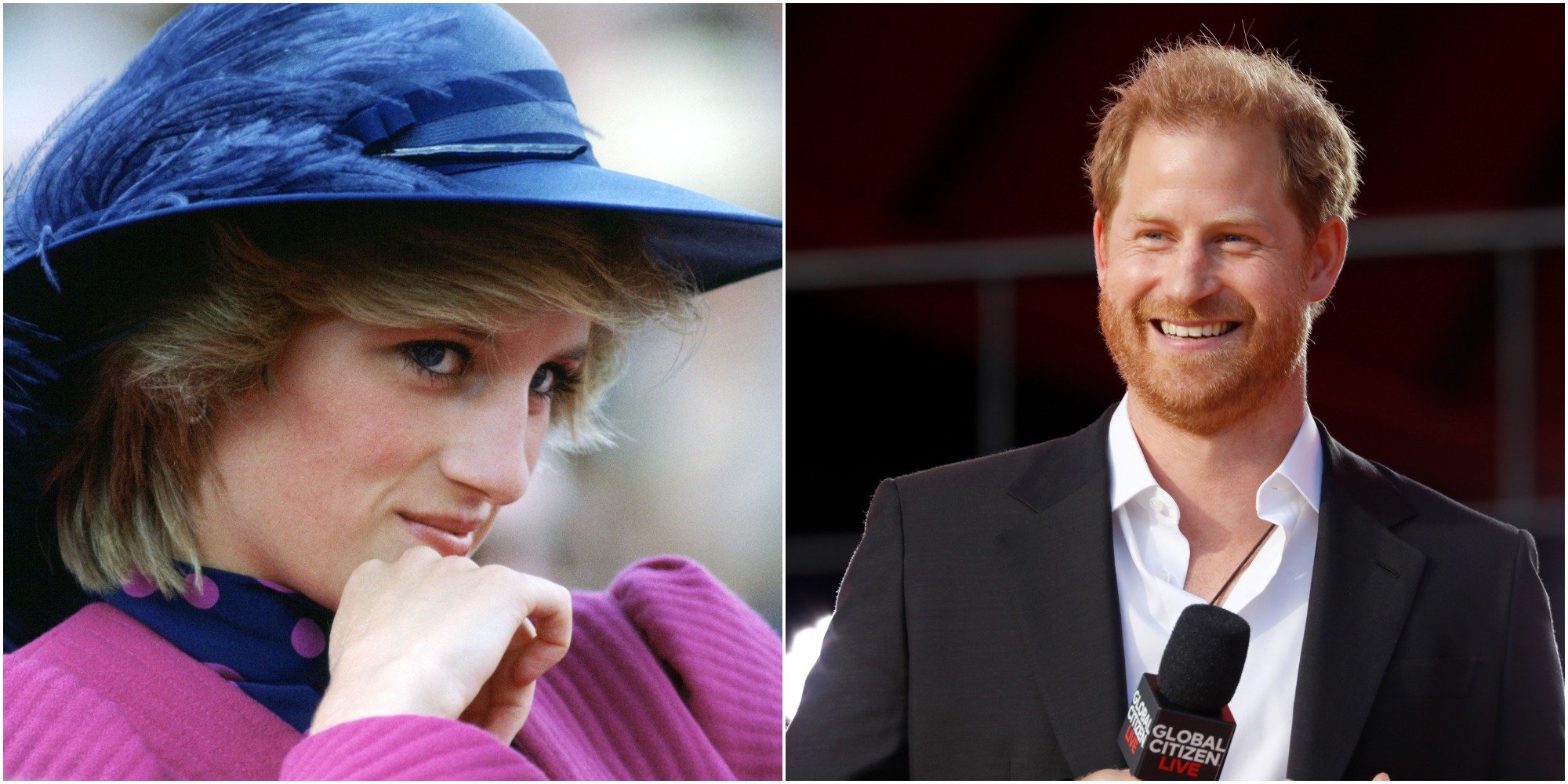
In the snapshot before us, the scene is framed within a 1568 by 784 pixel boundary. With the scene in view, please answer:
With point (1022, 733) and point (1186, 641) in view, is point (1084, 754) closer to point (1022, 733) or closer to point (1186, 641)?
point (1022, 733)

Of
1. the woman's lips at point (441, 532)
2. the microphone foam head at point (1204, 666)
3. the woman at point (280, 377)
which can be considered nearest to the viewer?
the microphone foam head at point (1204, 666)

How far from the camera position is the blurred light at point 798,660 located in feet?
9.01

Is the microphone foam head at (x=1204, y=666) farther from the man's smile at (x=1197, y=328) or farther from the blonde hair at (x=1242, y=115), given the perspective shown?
the blonde hair at (x=1242, y=115)

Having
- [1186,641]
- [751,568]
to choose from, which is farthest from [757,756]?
[1186,641]

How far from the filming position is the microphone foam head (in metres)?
1.90

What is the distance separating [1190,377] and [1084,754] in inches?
25.4

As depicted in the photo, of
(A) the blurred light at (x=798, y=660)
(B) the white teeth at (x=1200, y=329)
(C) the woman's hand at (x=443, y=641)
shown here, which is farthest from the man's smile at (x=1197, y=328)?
(C) the woman's hand at (x=443, y=641)

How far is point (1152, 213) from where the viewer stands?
245 centimetres

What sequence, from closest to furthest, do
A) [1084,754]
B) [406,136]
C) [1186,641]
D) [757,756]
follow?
[1186,641], [1084,754], [406,136], [757,756]

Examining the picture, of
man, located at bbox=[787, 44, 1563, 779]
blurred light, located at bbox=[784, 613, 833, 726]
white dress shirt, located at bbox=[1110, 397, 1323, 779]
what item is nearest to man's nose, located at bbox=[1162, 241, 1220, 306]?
man, located at bbox=[787, 44, 1563, 779]

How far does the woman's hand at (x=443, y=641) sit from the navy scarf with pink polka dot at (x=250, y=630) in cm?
6

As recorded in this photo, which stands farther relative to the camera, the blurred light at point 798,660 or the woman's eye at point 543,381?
the blurred light at point 798,660

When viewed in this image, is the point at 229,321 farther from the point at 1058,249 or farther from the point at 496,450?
the point at 1058,249

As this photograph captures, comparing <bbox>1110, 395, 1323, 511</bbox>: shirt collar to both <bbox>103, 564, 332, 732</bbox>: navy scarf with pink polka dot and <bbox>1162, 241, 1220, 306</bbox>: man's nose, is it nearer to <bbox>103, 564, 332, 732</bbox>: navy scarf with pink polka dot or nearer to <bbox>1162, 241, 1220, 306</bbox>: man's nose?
<bbox>1162, 241, 1220, 306</bbox>: man's nose
